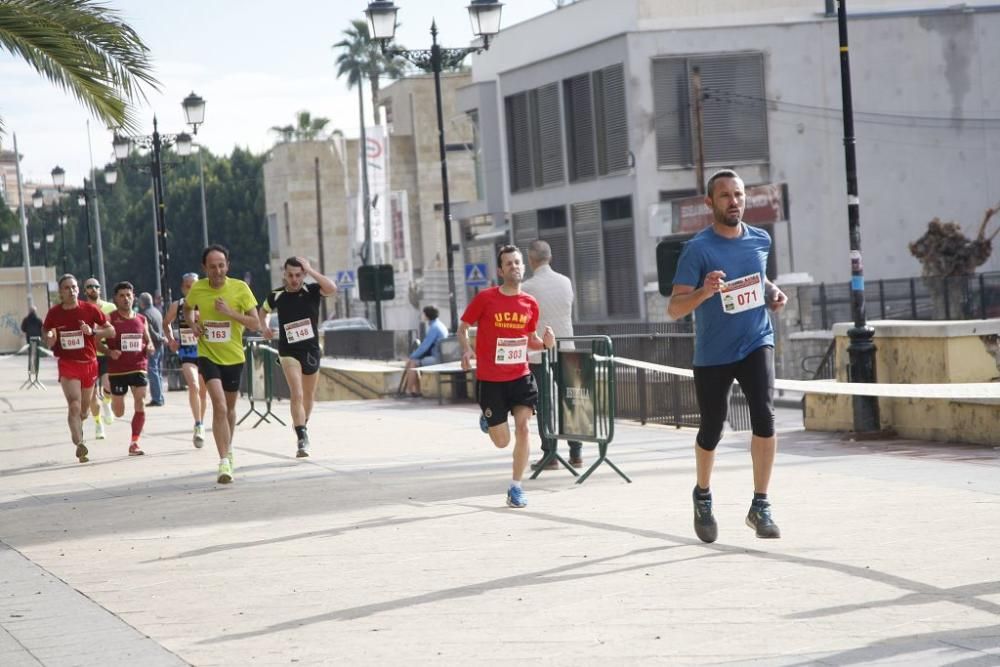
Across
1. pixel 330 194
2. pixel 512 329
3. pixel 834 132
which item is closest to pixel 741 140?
pixel 834 132

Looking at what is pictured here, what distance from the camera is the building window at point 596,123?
41.2 m

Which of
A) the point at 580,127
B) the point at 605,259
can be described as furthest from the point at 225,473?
the point at 580,127

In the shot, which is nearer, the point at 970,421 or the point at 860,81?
the point at 970,421

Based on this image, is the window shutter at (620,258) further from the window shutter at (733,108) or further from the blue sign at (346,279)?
the blue sign at (346,279)

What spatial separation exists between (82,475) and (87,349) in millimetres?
2254

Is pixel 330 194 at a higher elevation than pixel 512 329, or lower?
higher

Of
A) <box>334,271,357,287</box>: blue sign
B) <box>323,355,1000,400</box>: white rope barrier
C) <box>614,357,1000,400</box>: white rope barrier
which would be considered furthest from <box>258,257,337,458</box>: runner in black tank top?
<box>334,271,357,287</box>: blue sign

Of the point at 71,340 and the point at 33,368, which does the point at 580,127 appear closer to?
the point at 33,368

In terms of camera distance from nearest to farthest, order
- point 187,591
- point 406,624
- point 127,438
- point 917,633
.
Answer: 1. point 917,633
2. point 406,624
3. point 187,591
4. point 127,438

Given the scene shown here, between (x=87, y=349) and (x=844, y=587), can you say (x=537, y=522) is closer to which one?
(x=844, y=587)

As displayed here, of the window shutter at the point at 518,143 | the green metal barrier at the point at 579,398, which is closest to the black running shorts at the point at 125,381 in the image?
the green metal barrier at the point at 579,398

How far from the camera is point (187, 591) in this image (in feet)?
27.0

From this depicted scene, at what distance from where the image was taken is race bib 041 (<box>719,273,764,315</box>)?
8742mm

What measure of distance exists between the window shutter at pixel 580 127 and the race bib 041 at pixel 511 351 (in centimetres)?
3115
